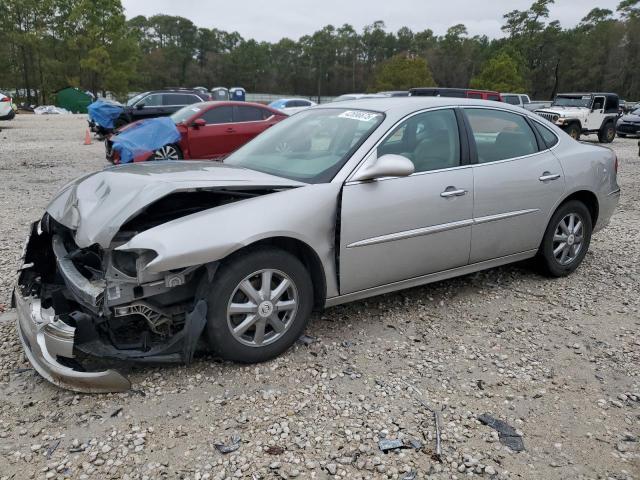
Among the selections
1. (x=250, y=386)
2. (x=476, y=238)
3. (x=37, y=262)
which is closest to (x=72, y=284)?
(x=37, y=262)

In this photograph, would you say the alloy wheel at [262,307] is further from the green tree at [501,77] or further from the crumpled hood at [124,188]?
the green tree at [501,77]

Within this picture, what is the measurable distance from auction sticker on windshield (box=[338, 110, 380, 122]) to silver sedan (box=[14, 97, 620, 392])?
0.02 meters

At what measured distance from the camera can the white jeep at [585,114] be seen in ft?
59.8

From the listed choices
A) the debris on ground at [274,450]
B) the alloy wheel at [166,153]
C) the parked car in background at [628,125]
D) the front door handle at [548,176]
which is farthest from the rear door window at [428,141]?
the parked car in background at [628,125]

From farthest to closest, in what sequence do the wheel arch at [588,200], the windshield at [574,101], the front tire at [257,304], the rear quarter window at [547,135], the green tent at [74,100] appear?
the green tent at [74,100]
the windshield at [574,101]
the wheel arch at [588,200]
the rear quarter window at [547,135]
the front tire at [257,304]

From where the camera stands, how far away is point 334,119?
3.98 m

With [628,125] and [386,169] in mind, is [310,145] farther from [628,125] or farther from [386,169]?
[628,125]

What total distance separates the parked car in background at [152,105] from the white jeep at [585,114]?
41.2ft

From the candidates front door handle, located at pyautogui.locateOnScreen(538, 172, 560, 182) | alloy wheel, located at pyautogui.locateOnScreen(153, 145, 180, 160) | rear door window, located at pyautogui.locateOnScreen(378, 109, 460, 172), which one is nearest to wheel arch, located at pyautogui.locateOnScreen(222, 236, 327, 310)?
rear door window, located at pyautogui.locateOnScreen(378, 109, 460, 172)

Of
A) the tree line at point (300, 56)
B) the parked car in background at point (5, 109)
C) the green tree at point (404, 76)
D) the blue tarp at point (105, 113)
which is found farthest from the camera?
the green tree at point (404, 76)

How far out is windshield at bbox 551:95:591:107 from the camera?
18.9 meters

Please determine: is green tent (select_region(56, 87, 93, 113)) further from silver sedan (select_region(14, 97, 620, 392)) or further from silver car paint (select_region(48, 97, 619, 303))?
silver car paint (select_region(48, 97, 619, 303))

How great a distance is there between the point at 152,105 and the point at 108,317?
17172mm

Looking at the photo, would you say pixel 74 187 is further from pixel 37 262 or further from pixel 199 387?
pixel 199 387
